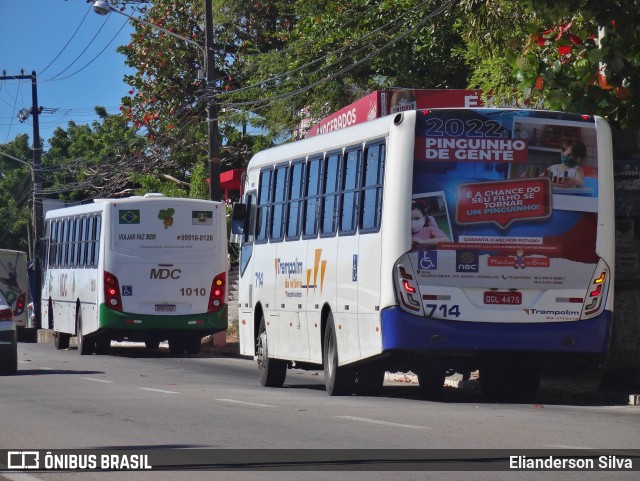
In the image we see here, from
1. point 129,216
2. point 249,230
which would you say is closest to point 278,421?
point 249,230

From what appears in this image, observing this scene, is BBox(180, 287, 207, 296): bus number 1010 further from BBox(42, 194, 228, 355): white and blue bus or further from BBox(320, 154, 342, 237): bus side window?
BBox(320, 154, 342, 237): bus side window

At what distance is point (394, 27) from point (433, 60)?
1.54m

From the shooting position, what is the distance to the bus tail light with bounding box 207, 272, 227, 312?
2962 centimetres

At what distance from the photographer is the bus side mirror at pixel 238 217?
71.1 feet

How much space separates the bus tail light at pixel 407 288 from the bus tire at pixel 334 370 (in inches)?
85.5

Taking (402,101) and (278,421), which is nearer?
(278,421)

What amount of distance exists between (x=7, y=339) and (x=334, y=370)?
272 inches

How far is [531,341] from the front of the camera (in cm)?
1578

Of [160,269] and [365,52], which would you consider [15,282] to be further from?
[160,269]

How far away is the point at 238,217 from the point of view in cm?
2178

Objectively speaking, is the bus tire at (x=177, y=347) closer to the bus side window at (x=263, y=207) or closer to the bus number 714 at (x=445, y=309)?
the bus side window at (x=263, y=207)

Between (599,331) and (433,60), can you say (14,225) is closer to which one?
(433,60)

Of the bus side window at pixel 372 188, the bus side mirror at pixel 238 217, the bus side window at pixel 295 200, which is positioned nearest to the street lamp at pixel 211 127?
the bus side mirror at pixel 238 217

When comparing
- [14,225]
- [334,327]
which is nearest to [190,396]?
[334,327]
